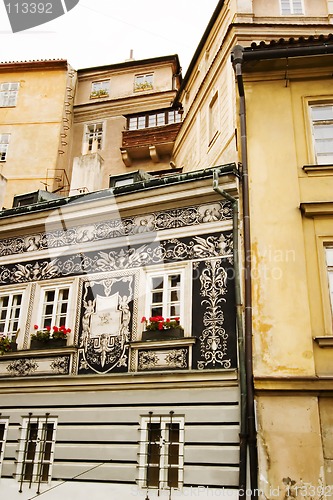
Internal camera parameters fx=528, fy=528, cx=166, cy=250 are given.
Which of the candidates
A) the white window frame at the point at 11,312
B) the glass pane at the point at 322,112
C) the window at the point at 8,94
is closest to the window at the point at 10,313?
the white window frame at the point at 11,312

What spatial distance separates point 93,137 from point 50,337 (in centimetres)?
1509

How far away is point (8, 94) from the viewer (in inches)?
993

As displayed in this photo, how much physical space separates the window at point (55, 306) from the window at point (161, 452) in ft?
10.6

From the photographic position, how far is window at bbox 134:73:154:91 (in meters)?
25.1

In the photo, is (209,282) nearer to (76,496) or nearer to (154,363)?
(154,363)

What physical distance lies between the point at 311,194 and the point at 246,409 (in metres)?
4.38

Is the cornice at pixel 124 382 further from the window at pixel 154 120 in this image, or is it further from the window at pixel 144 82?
the window at pixel 144 82

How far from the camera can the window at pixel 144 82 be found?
25.1 metres

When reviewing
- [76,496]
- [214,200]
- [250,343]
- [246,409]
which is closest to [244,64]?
[214,200]

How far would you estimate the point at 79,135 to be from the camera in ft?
82.5

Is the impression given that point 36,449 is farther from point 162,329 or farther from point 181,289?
point 181,289

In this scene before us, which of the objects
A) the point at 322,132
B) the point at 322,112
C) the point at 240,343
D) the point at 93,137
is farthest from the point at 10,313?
the point at 93,137

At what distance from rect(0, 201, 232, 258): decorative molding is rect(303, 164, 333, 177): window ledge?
1.75 metres

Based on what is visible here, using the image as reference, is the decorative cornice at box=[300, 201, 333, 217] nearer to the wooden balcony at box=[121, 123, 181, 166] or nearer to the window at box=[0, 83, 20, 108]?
the wooden balcony at box=[121, 123, 181, 166]
